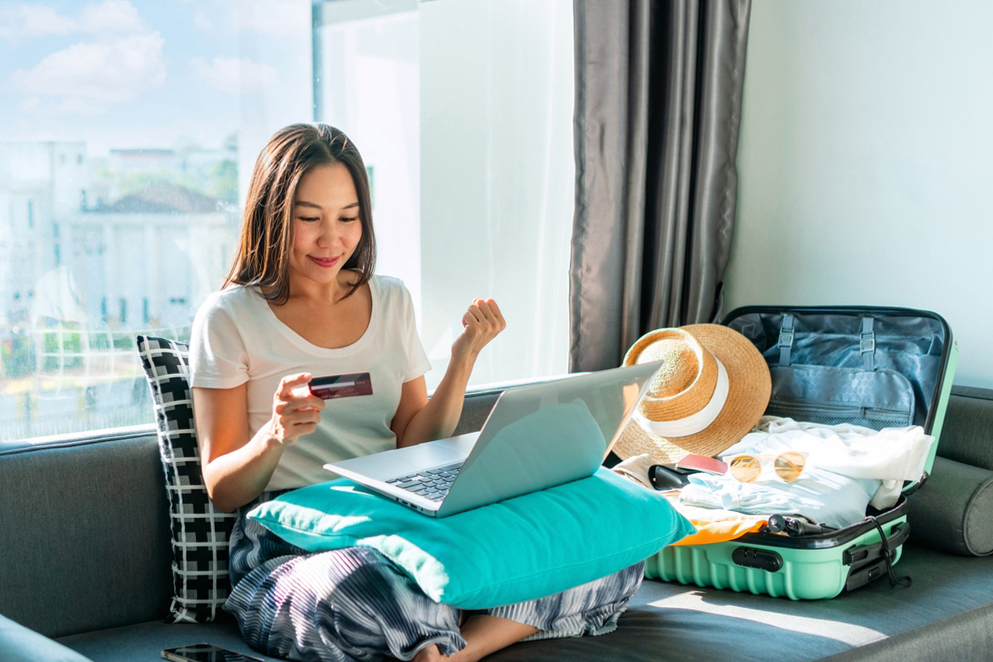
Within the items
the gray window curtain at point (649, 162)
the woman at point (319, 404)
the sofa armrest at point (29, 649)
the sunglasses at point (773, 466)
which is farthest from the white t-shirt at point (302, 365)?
the gray window curtain at point (649, 162)

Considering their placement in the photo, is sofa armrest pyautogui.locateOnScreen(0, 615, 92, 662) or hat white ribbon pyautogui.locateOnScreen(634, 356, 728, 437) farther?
hat white ribbon pyautogui.locateOnScreen(634, 356, 728, 437)

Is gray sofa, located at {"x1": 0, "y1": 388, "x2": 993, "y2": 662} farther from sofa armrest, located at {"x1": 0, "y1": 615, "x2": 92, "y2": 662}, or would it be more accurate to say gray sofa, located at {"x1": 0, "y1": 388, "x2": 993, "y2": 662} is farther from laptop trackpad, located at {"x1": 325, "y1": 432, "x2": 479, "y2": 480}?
sofa armrest, located at {"x1": 0, "y1": 615, "x2": 92, "y2": 662}

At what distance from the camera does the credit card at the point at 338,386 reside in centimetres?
103

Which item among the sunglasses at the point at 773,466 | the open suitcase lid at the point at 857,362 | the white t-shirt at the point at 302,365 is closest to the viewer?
the white t-shirt at the point at 302,365

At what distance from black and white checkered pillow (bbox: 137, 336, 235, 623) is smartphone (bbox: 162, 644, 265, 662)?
198mm

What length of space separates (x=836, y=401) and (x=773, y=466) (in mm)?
407

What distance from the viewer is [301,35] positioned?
1.99 m

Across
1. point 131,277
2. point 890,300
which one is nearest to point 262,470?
point 131,277

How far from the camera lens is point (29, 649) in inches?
30.6

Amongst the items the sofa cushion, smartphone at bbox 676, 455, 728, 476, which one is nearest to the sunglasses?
smartphone at bbox 676, 455, 728, 476

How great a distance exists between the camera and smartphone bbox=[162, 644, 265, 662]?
1092mm

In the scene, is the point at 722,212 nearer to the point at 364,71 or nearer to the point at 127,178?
the point at 364,71

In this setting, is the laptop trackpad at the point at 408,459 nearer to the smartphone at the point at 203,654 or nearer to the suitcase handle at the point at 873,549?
the smartphone at the point at 203,654

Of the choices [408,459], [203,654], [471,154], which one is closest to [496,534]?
[408,459]
